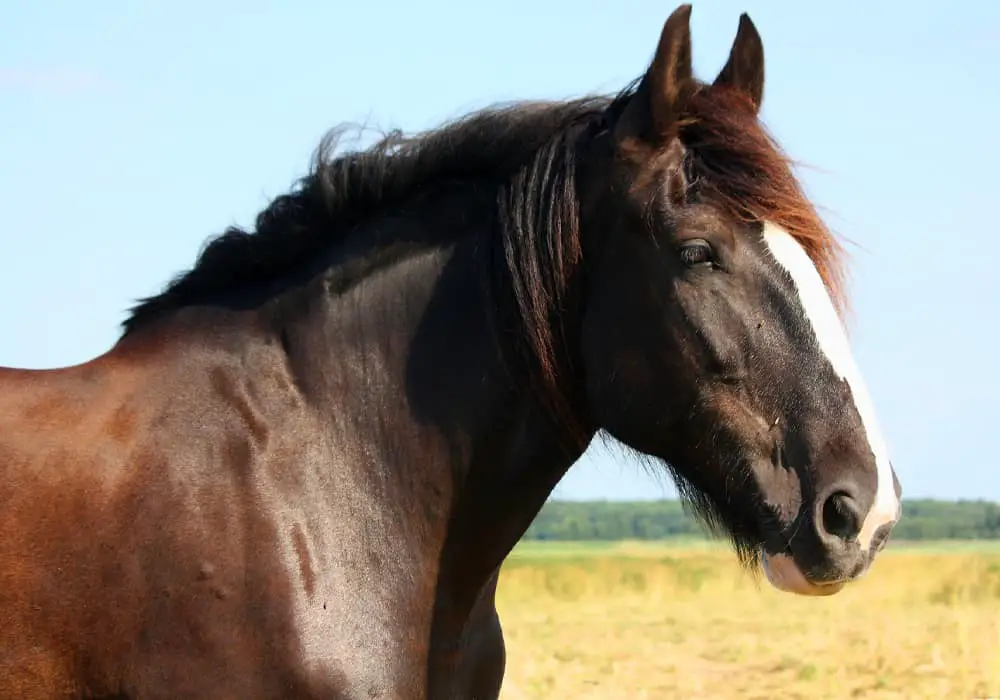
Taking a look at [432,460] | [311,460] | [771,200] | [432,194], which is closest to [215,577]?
[311,460]

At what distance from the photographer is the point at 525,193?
413cm

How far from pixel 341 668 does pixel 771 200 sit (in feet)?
6.28

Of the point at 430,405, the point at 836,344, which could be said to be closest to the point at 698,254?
the point at 836,344

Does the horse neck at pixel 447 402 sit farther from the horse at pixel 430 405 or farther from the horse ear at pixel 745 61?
the horse ear at pixel 745 61

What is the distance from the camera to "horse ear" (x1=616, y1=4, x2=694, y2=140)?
3.94 m

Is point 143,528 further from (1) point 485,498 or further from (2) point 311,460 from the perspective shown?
(1) point 485,498

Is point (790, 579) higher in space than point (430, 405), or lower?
lower

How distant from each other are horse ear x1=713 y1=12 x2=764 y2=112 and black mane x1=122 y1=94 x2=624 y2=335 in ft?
1.43

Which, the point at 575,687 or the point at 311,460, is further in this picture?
the point at 575,687

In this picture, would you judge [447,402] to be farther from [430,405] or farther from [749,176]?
[749,176]

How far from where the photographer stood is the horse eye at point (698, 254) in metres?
3.83

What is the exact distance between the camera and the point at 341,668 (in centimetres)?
361

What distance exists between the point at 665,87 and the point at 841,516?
144 centimetres

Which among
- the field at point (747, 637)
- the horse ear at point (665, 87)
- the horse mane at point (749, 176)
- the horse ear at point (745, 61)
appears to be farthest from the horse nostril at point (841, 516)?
the horse ear at point (745, 61)
